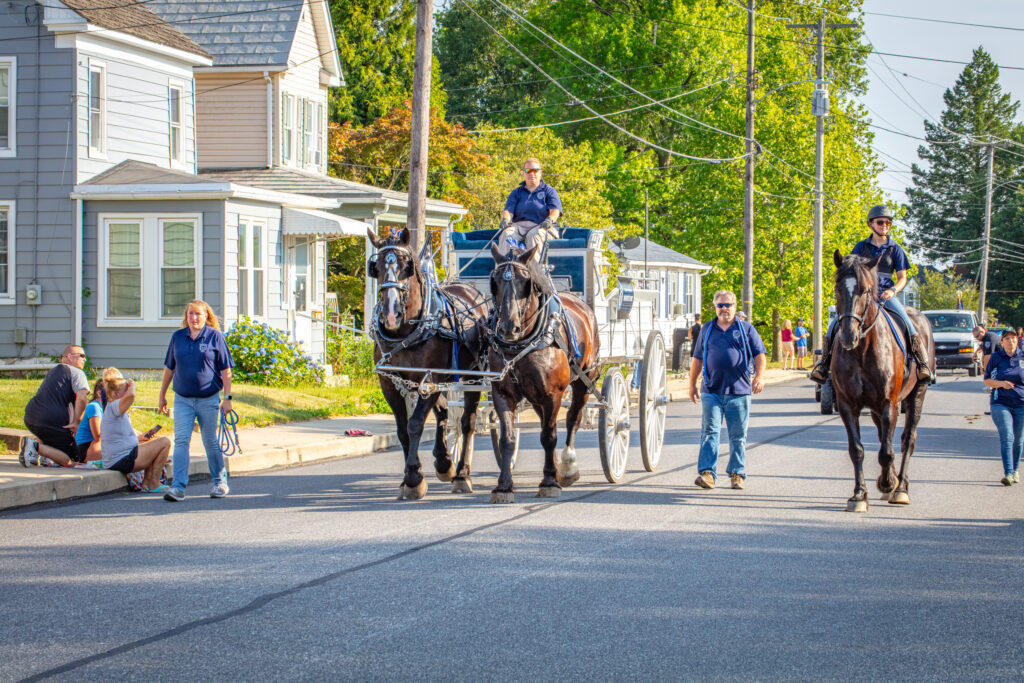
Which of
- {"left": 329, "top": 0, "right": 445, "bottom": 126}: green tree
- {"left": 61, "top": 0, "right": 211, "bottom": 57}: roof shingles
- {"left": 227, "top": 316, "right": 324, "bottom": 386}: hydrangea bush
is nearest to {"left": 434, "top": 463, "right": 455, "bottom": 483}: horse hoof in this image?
{"left": 227, "top": 316, "right": 324, "bottom": 386}: hydrangea bush

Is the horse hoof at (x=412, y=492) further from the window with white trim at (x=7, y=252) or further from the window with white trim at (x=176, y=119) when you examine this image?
the window with white trim at (x=176, y=119)

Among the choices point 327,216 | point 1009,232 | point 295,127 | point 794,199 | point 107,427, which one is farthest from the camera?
point 1009,232

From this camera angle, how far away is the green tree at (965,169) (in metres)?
84.2

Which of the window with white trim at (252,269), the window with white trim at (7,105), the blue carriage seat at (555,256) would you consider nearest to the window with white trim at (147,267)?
the window with white trim at (252,269)

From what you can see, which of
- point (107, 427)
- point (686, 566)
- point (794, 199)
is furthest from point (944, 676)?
point (794, 199)

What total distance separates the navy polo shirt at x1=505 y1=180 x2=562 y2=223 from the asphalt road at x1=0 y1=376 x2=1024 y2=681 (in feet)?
9.77

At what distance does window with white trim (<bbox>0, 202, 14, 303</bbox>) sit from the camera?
899 inches

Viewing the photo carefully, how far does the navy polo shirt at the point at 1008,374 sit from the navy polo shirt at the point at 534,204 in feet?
16.9

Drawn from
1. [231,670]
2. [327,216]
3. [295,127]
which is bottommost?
[231,670]

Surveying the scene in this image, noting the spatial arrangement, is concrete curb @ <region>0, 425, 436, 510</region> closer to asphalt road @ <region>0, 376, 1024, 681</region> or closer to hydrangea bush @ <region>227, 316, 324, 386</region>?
asphalt road @ <region>0, 376, 1024, 681</region>

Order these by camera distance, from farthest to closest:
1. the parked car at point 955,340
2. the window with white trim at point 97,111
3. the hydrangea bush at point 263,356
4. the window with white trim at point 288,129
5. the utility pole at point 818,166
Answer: the utility pole at point 818,166
the parked car at point 955,340
the window with white trim at point 288,129
the window with white trim at point 97,111
the hydrangea bush at point 263,356

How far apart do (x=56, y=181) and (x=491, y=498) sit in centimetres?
1556

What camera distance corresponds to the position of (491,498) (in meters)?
10.8

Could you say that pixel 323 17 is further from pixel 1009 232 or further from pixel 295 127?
pixel 1009 232
